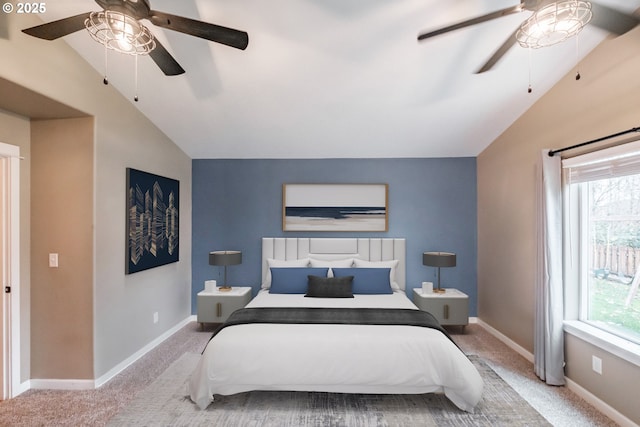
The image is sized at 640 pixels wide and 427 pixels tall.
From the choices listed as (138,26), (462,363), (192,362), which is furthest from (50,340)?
(462,363)

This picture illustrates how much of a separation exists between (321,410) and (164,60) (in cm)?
283

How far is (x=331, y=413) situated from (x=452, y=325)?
251cm

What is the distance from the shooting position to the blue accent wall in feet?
15.4

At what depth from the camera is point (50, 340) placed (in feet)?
9.26

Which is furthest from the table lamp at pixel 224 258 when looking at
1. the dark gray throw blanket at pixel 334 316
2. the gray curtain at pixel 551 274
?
the gray curtain at pixel 551 274

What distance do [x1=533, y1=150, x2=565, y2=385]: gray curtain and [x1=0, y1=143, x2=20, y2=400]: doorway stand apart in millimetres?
4712

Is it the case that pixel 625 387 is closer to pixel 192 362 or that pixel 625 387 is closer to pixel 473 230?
pixel 473 230

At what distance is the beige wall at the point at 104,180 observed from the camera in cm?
234

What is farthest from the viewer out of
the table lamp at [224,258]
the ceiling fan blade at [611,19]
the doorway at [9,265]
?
the table lamp at [224,258]

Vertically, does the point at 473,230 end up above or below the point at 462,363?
above

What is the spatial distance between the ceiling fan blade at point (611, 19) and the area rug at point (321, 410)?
8.97 feet

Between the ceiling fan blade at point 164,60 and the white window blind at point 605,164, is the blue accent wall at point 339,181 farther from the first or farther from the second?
the ceiling fan blade at point 164,60

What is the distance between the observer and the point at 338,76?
2.96 meters

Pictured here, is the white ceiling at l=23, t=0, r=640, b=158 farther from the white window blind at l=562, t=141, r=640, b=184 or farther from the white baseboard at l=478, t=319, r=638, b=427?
the white baseboard at l=478, t=319, r=638, b=427
